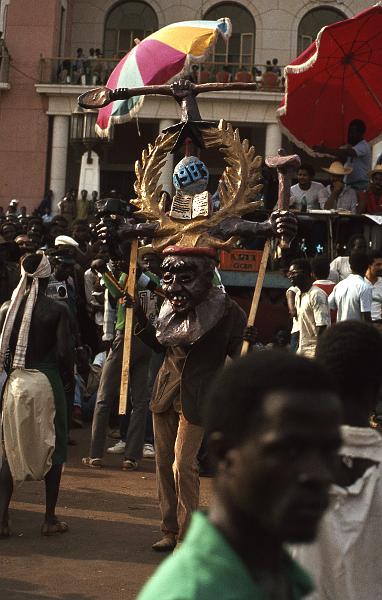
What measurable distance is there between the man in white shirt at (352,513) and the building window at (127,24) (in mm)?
32249

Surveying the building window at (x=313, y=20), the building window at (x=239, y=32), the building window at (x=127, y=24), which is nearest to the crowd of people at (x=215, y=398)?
the building window at (x=239, y=32)

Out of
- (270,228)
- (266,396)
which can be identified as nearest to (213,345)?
(270,228)

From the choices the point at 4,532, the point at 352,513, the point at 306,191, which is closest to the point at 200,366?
the point at 4,532

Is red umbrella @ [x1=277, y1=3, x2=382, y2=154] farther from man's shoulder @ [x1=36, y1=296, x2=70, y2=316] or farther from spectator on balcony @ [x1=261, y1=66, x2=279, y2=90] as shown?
spectator on balcony @ [x1=261, y1=66, x2=279, y2=90]

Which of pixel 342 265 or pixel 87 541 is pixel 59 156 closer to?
pixel 342 265

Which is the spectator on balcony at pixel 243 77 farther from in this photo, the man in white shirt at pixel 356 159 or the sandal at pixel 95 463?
the sandal at pixel 95 463

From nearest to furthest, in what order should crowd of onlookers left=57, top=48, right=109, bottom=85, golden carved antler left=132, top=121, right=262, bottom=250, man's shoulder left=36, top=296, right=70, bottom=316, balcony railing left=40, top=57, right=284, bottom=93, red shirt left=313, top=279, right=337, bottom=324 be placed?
golden carved antler left=132, top=121, right=262, bottom=250 < man's shoulder left=36, top=296, right=70, bottom=316 < red shirt left=313, top=279, right=337, bottom=324 < balcony railing left=40, top=57, right=284, bottom=93 < crowd of onlookers left=57, top=48, right=109, bottom=85

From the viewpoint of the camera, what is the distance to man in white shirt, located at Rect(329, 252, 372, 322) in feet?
34.3

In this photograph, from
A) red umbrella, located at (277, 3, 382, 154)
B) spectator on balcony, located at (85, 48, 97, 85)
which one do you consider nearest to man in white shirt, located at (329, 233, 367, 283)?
red umbrella, located at (277, 3, 382, 154)

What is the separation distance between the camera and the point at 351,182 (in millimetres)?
14180

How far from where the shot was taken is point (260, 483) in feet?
6.57

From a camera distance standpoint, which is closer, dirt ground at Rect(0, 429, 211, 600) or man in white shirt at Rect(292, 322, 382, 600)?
man in white shirt at Rect(292, 322, 382, 600)

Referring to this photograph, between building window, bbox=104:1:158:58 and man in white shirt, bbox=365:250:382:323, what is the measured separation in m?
24.1

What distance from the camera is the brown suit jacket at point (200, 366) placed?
6.48 meters
